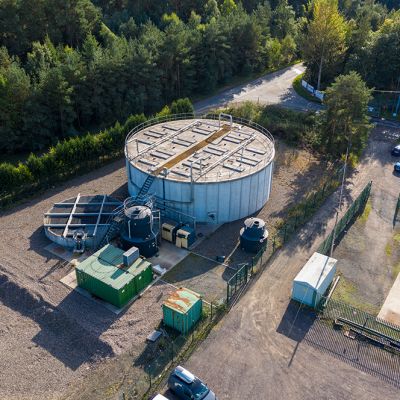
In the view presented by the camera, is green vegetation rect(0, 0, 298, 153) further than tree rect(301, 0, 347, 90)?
No

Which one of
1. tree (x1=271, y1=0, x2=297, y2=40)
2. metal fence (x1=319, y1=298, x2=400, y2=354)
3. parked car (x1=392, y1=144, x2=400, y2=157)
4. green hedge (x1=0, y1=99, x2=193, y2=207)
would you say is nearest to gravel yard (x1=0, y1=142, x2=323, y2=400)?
green hedge (x1=0, y1=99, x2=193, y2=207)

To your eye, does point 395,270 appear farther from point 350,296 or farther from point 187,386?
point 187,386

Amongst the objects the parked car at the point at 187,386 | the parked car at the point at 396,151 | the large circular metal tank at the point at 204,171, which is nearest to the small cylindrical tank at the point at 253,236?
the large circular metal tank at the point at 204,171

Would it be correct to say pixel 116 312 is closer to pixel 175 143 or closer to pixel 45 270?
pixel 45 270

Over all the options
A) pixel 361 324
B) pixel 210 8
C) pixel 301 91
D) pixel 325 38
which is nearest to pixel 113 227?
pixel 361 324

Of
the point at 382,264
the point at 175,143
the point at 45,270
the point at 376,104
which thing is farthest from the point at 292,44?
the point at 45,270

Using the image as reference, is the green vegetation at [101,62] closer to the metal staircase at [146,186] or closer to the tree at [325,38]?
the tree at [325,38]

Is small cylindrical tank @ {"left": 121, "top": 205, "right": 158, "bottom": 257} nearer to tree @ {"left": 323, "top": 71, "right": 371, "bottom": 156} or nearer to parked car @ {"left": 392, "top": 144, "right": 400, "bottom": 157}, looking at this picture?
tree @ {"left": 323, "top": 71, "right": 371, "bottom": 156}
